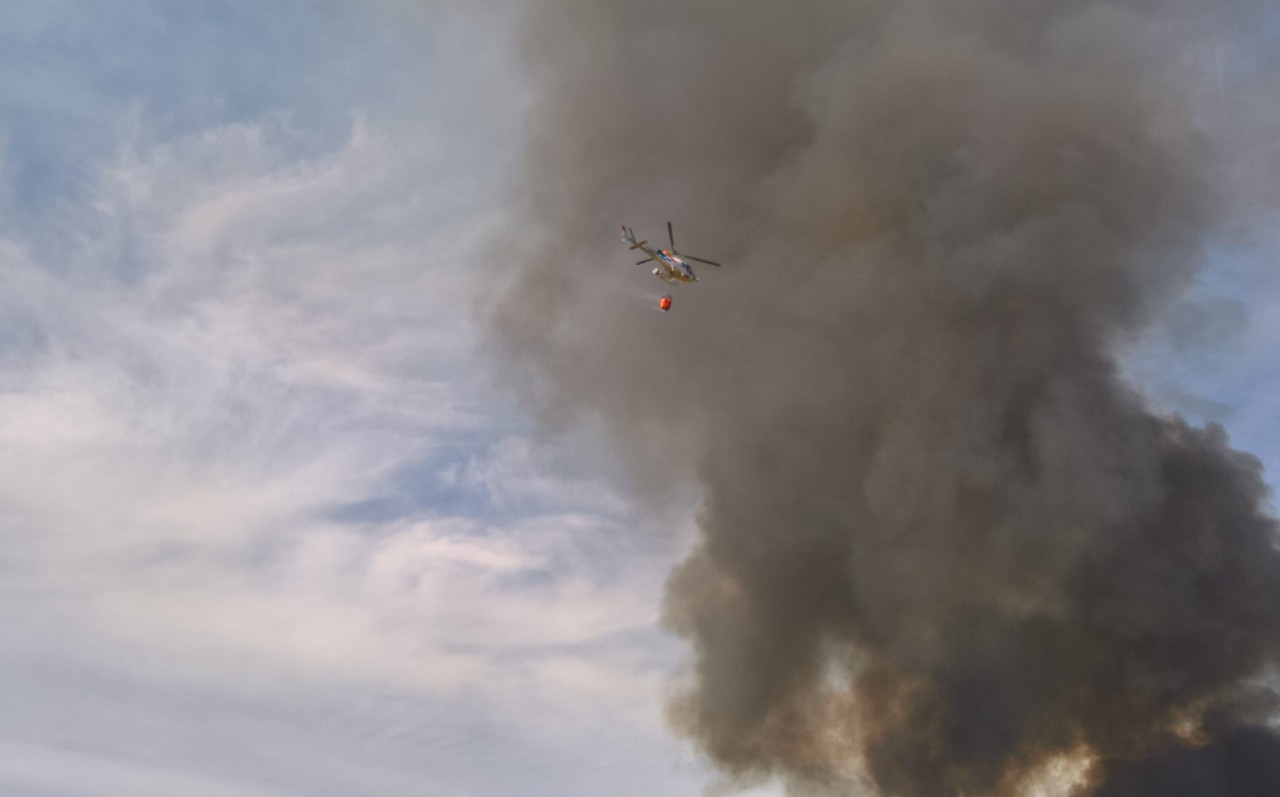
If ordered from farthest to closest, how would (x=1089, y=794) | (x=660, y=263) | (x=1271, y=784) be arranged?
(x=660, y=263) → (x=1089, y=794) → (x=1271, y=784)

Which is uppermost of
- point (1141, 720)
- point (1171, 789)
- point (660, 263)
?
point (660, 263)

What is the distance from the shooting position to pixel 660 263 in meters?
49.4

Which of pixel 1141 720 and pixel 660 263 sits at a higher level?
pixel 660 263

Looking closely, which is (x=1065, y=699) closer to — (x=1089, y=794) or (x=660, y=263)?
(x=1089, y=794)

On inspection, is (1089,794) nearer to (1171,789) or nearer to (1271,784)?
(1171,789)

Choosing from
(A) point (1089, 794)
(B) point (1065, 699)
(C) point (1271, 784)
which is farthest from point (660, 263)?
(C) point (1271, 784)

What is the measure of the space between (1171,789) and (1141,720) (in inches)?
114

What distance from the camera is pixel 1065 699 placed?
1671 inches

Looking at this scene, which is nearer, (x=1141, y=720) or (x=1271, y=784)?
(x=1271, y=784)

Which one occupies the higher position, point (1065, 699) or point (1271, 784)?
point (1065, 699)

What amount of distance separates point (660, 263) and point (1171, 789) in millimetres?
31097

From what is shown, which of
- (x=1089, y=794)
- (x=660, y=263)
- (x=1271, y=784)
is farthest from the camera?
(x=660, y=263)

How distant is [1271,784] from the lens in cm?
3769

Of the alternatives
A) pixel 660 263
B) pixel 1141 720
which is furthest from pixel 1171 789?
pixel 660 263
